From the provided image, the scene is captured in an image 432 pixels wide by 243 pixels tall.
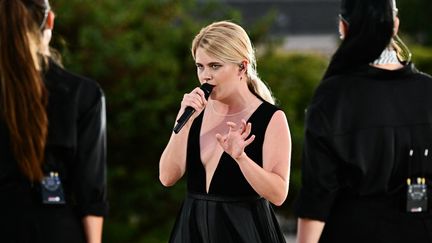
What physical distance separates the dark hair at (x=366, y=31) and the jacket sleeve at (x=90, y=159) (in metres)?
0.91

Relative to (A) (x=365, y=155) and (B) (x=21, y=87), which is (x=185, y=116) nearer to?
(B) (x=21, y=87)

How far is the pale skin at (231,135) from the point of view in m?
3.50

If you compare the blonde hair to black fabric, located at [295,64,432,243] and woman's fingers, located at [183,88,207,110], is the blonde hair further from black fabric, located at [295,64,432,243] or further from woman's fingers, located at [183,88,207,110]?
black fabric, located at [295,64,432,243]

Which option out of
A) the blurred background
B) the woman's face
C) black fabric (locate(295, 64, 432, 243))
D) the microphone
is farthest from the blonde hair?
the blurred background

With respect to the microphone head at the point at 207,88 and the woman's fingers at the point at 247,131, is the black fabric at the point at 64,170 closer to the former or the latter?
the microphone head at the point at 207,88

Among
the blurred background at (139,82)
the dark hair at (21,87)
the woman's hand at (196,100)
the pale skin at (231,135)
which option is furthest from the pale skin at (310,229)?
the blurred background at (139,82)

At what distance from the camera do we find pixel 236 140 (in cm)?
346

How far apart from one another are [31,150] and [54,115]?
0.17 m

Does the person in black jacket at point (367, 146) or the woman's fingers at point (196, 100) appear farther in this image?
the person in black jacket at point (367, 146)

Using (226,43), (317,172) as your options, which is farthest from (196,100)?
(317,172)

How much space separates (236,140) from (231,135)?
0.9 inches

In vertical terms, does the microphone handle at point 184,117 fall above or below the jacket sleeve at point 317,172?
above

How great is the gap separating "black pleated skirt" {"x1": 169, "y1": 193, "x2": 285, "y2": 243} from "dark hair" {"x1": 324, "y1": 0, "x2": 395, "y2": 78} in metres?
0.74

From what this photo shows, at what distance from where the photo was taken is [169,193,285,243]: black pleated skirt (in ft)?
12.0
